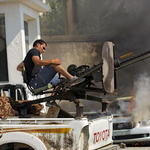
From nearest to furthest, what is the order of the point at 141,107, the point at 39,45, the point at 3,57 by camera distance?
the point at 39,45 → the point at 141,107 → the point at 3,57

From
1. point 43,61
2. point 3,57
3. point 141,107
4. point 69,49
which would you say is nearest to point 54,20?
point 69,49

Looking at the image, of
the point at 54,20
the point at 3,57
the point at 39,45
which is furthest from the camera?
the point at 54,20

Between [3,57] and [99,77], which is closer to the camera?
[99,77]

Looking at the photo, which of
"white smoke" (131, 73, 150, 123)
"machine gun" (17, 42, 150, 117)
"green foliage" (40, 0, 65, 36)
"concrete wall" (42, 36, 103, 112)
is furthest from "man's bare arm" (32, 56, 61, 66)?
"green foliage" (40, 0, 65, 36)

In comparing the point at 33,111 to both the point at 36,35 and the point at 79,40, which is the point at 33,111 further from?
the point at 79,40

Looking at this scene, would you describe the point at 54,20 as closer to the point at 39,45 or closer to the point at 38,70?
the point at 39,45

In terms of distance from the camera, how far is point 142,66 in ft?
44.2

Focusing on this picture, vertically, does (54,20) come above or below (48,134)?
above

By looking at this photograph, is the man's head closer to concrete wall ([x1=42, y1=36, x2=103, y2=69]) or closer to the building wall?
the building wall

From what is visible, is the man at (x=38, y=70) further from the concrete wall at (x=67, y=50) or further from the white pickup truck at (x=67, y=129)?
the concrete wall at (x=67, y=50)

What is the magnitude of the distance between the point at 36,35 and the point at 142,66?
6154 mm

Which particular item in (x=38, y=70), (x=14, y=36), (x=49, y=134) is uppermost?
(x=14, y=36)

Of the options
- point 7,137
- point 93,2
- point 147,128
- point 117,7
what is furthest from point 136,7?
point 7,137

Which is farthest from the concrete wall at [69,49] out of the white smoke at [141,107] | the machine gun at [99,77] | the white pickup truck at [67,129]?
the white pickup truck at [67,129]
